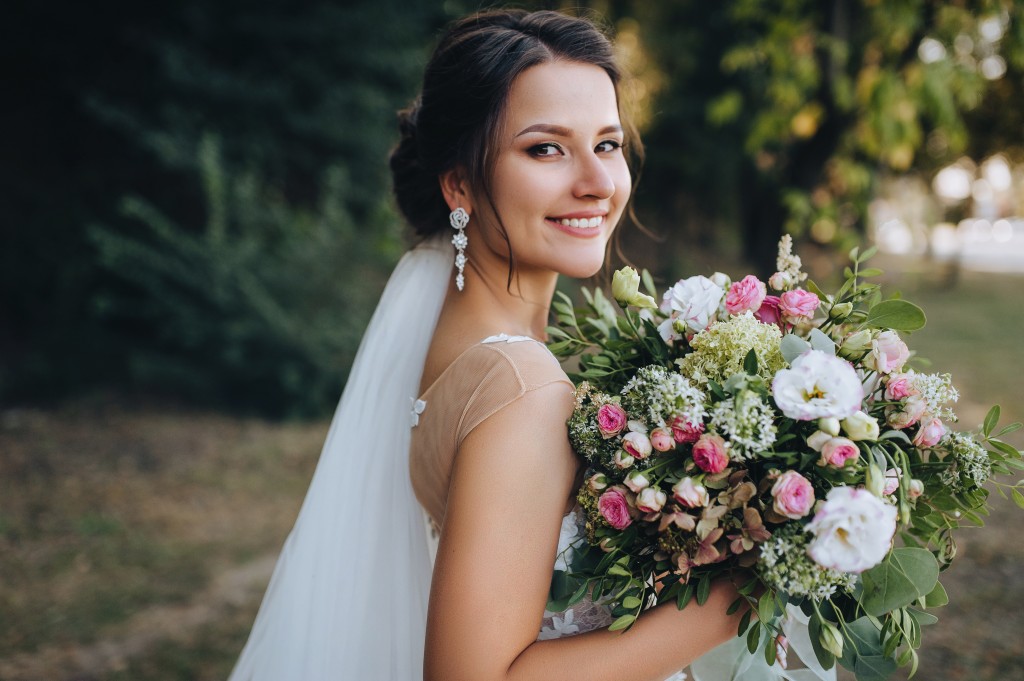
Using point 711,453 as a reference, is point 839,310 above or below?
above

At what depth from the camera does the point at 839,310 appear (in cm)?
162

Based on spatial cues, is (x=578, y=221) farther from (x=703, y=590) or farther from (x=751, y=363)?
(x=703, y=590)

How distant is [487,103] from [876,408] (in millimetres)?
1115

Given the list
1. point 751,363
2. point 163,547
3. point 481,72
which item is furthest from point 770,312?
point 163,547

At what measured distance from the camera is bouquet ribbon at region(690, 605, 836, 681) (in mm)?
1771

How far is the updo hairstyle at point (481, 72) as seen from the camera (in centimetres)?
184

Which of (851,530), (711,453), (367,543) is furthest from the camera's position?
(367,543)

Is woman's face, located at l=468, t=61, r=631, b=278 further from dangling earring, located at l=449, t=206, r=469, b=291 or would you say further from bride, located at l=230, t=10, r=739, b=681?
dangling earring, located at l=449, t=206, r=469, b=291

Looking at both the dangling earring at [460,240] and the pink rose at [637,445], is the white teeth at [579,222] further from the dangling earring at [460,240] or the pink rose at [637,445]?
the pink rose at [637,445]

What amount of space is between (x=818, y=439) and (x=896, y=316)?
41cm

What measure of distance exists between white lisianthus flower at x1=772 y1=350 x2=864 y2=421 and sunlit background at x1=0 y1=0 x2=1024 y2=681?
49.3 inches

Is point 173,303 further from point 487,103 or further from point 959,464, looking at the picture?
point 959,464

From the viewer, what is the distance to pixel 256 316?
682cm

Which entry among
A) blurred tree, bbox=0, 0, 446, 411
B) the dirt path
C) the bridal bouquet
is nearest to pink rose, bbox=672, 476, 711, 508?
the bridal bouquet
